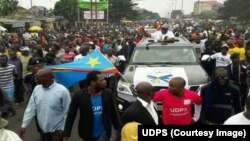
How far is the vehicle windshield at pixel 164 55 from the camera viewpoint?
33.5ft

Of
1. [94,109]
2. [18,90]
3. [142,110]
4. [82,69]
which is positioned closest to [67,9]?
[18,90]

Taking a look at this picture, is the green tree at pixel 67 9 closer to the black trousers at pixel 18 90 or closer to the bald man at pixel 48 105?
the black trousers at pixel 18 90

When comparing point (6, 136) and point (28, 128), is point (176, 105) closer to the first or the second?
point (6, 136)

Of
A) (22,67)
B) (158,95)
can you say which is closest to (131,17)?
(22,67)

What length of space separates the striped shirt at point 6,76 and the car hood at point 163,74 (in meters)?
2.93

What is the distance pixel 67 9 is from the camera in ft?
219

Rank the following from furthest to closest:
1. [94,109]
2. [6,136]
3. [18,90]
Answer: [18,90], [94,109], [6,136]

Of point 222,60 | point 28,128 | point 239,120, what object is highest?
point 239,120

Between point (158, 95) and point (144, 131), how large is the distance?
8.37 feet

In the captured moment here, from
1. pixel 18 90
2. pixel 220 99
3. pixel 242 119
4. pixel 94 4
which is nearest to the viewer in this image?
pixel 242 119

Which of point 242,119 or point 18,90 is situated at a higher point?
point 242,119

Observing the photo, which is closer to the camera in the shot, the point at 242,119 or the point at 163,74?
the point at 242,119

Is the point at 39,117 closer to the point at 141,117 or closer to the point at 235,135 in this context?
the point at 141,117

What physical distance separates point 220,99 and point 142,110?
2.29m
